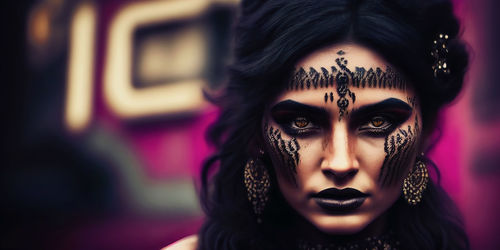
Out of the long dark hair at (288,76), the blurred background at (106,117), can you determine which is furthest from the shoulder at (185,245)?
the blurred background at (106,117)

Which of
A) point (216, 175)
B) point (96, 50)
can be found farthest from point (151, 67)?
point (216, 175)

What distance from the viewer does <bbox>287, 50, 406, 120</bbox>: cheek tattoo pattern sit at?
1.47m

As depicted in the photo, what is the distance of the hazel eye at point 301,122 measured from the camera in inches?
60.0

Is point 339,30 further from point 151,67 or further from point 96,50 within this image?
point 96,50

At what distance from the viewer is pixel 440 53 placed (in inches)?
63.7

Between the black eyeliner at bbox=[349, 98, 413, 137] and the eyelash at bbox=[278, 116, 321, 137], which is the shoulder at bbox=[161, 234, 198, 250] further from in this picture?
the black eyeliner at bbox=[349, 98, 413, 137]

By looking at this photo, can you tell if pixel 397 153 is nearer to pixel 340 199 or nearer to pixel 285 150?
pixel 340 199

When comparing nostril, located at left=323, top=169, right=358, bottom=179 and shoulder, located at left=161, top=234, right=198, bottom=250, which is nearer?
nostril, located at left=323, top=169, right=358, bottom=179

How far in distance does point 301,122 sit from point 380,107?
0.23 m

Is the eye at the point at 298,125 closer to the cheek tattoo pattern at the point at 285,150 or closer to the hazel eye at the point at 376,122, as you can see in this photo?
the cheek tattoo pattern at the point at 285,150

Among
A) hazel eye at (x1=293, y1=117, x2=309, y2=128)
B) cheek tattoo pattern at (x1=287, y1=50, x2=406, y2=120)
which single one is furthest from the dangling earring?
cheek tattoo pattern at (x1=287, y1=50, x2=406, y2=120)

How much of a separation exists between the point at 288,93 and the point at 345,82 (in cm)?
17

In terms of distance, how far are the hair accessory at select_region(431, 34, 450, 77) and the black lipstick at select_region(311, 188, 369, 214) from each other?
0.48 m

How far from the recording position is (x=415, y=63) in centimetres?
152
